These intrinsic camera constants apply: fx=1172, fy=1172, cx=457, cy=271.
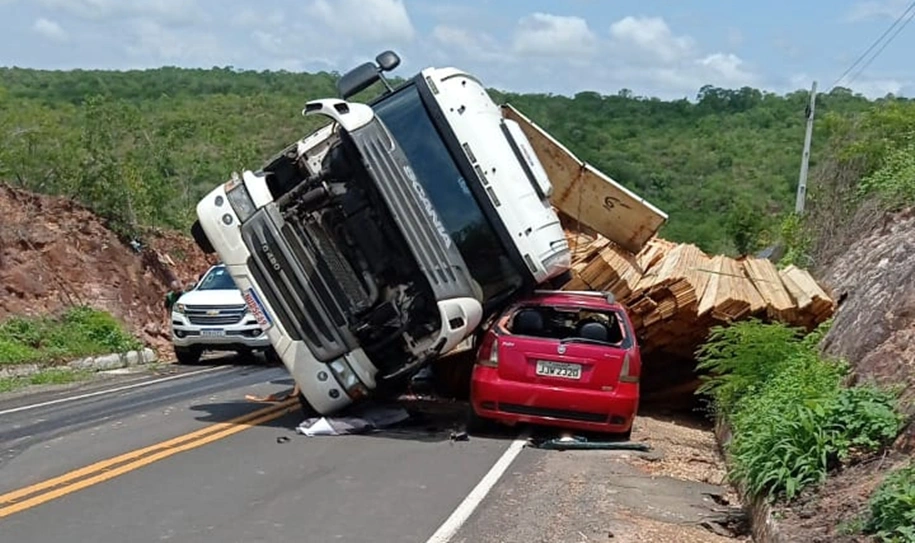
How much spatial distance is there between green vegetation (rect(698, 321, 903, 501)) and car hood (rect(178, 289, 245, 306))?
10845 millimetres

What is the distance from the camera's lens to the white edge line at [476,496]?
7.58 m

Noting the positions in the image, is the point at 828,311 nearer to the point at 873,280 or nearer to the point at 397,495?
the point at 873,280

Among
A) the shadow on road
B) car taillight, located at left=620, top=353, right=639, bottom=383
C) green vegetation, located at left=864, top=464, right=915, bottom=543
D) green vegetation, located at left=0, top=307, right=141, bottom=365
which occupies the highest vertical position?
green vegetation, located at left=0, top=307, right=141, bottom=365

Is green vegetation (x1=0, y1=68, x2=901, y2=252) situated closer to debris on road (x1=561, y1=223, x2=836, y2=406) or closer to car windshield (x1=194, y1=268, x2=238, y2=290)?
debris on road (x1=561, y1=223, x2=836, y2=406)

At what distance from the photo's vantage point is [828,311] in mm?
13680

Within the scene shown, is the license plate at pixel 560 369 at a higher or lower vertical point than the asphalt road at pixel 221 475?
lower

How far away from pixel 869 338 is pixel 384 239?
4683 mm

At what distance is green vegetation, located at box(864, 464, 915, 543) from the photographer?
20.1 feet

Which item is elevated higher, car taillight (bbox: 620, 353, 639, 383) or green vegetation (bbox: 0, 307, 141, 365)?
green vegetation (bbox: 0, 307, 141, 365)

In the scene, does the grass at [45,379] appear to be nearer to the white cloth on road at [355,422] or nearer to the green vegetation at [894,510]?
the white cloth on road at [355,422]

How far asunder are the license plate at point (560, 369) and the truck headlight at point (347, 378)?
70.3 inches

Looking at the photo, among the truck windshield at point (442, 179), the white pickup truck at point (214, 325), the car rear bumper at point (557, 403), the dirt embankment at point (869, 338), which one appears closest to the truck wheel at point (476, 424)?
the car rear bumper at point (557, 403)

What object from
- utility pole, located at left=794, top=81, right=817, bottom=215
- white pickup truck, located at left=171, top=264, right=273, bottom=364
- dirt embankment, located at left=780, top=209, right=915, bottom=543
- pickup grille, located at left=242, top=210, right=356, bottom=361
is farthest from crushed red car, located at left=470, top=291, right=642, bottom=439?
utility pole, located at left=794, top=81, right=817, bottom=215

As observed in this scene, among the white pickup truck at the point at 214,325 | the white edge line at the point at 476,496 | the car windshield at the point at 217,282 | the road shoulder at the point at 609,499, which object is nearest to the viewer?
the white edge line at the point at 476,496
